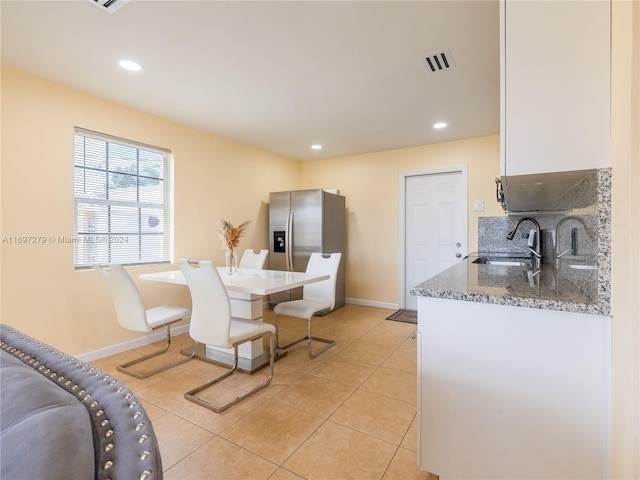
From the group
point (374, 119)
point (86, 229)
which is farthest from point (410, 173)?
point (86, 229)

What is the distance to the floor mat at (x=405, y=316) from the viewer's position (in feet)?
A: 13.1

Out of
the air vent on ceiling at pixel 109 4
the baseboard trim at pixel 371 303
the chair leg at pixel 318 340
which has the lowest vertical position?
the chair leg at pixel 318 340

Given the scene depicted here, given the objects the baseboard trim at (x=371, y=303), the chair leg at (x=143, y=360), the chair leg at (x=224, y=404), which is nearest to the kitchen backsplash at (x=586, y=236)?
the chair leg at (x=224, y=404)

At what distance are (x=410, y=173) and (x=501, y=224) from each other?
170cm

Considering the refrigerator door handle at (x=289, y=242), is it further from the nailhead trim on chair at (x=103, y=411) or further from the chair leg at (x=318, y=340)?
the nailhead trim on chair at (x=103, y=411)

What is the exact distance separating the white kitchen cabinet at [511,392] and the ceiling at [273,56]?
1.73 m

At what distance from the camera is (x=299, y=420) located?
6.08 ft

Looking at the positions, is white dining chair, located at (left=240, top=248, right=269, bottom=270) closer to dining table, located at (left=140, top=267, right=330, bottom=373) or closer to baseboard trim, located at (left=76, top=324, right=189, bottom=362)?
dining table, located at (left=140, top=267, right=330, bottom=373)

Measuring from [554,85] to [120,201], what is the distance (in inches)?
137

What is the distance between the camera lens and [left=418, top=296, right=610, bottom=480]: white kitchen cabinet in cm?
100

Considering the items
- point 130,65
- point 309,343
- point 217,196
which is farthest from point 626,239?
point 217,196

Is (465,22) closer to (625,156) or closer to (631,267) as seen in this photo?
(625,156)

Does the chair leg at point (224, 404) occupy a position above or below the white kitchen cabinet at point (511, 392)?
below

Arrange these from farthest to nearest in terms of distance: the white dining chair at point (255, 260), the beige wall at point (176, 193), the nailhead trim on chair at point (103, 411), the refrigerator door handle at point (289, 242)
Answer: the refrigerator door handle at point (289, 242) < the white dining chair at point (255, 260) < the beige wall at point (176, 193) < the nailhead trim on chair at point (103, 411)
